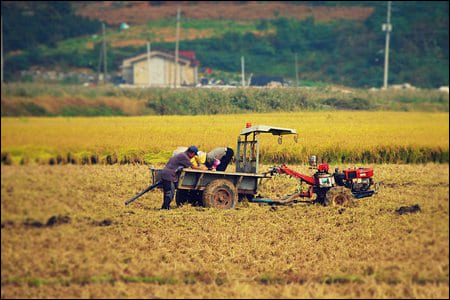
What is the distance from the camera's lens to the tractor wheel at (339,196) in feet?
41.7

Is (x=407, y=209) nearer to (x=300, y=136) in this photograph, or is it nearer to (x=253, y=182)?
(x=300, y=136)

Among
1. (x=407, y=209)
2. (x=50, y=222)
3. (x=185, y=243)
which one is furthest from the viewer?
(x=407, y=209)

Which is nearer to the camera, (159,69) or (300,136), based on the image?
(300,136)

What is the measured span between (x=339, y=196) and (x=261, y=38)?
35.0 meters

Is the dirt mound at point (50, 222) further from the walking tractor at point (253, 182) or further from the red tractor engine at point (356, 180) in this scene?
the red tractor engine at point (356, 180)

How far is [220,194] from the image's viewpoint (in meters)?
12.5

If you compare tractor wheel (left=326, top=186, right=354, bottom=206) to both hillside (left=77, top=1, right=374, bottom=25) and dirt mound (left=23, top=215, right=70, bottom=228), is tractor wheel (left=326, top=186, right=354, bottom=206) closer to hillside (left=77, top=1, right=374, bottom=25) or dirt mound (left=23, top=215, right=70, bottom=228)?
dirt mound (left=23, top=215, right=70, bottom=228)

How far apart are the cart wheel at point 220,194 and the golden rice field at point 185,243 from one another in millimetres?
291

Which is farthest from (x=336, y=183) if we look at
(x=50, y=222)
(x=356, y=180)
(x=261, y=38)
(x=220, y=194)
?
(x=261, y=38)

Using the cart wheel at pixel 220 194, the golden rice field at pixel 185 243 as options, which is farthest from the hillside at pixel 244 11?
the golden rice field at pixel 185 243

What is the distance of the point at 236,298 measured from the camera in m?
7.34

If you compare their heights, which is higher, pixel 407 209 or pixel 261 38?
pixel 261 38

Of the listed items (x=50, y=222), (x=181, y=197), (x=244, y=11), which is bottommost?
(x=181, y=197)

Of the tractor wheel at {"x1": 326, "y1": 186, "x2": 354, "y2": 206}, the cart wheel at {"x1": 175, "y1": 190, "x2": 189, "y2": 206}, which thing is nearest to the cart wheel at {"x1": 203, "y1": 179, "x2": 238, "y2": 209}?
the cart wheel at {"x1": 175, "y1": 190, "x2": 189, "y2": 206}
